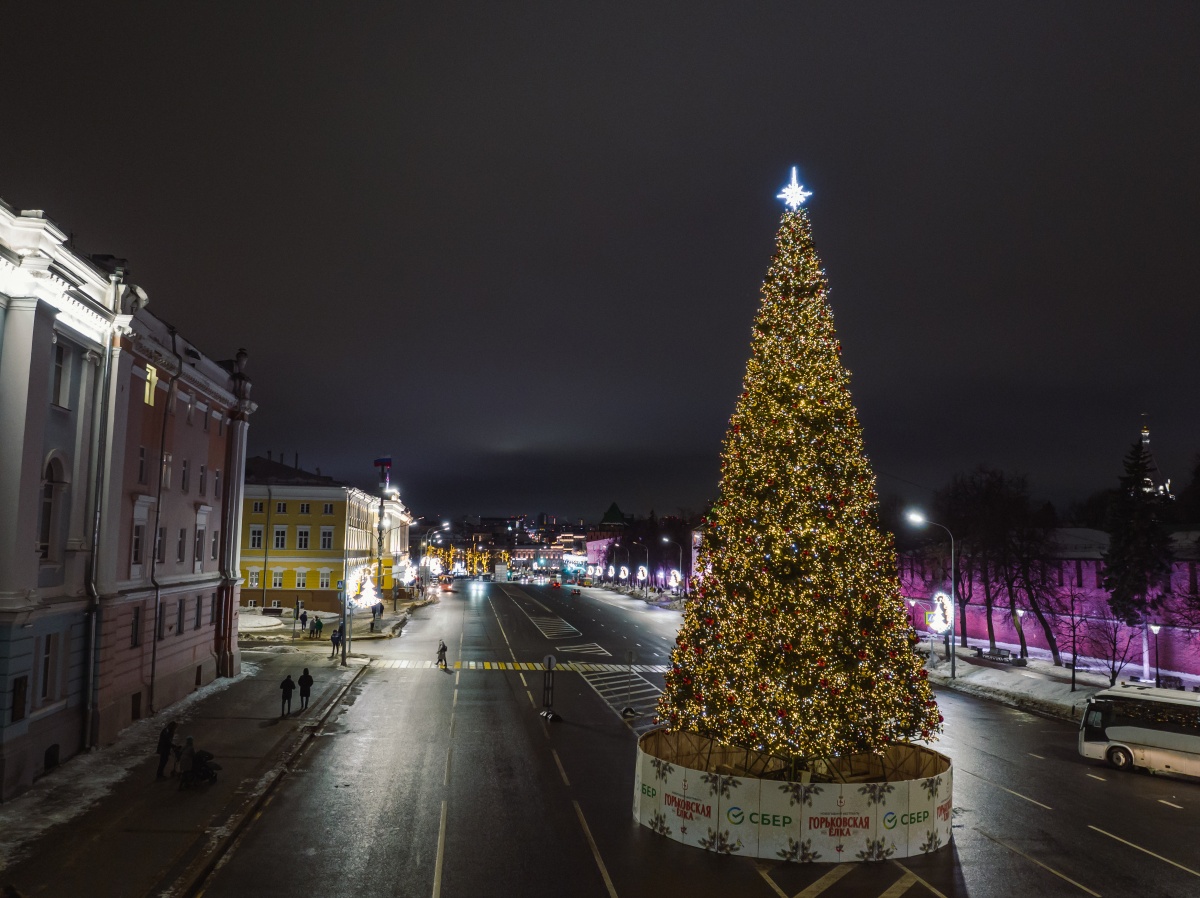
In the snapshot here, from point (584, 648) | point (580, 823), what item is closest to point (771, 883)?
point (580, 823)

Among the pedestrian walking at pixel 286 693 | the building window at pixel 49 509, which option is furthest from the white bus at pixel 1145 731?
the building window at pixel 49 509

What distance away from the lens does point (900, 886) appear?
1366 cm

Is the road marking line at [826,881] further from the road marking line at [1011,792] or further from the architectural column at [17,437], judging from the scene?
the architectural column at [17,437]

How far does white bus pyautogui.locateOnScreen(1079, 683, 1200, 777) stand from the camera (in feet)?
75.5

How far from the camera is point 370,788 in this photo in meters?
19.1

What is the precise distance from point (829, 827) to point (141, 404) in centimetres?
2342

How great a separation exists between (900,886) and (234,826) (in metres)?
12.0

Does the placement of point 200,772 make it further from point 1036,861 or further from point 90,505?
point 1036,861

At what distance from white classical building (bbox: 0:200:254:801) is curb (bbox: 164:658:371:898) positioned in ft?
16.3

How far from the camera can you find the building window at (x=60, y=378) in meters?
21.0

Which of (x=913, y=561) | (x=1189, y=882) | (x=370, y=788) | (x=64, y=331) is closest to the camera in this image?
(x=1189, y=882)

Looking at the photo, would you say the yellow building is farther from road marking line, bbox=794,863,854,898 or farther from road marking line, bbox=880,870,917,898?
road marking line, bbox=880,870,917,898

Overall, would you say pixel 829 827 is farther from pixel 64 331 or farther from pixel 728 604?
pixel 64 331

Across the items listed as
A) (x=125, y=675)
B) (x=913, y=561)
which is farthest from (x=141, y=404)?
(x=913, y=561)
